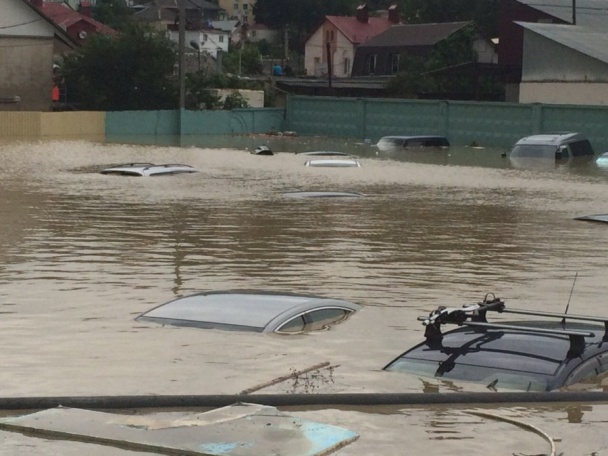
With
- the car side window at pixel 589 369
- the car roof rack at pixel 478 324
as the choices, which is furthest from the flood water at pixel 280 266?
the car roof rack at pixel 478 324

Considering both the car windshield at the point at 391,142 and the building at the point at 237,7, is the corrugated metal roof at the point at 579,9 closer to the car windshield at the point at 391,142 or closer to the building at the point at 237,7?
the car windshield at the point at 391,142

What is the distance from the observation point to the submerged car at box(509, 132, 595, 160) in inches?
1769

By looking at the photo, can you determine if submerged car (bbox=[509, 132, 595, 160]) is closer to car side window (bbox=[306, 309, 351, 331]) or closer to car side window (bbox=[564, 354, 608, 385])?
car side window (bbox=[306, 309, 351, 331])

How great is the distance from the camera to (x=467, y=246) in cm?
2112

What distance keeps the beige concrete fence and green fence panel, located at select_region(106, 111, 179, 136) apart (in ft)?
1.27

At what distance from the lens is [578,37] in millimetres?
60438

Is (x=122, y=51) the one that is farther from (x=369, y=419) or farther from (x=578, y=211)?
(x=369, y=419)

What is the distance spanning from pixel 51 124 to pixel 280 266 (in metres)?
40.1

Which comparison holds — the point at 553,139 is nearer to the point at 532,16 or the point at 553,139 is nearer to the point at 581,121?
the point at 581,121

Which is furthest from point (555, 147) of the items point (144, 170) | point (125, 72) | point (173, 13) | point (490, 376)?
point (173, 13)

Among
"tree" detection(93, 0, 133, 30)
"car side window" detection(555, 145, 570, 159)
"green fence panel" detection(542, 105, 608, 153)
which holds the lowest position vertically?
"car side window" detection(555, 145, 570, 159)

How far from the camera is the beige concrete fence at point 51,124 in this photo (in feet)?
183

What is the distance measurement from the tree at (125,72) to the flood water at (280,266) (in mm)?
22840

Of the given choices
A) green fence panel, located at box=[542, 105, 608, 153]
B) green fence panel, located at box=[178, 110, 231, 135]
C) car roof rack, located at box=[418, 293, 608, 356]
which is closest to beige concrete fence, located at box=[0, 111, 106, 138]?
green fence panel, located at box=[178, 110, 231, 135]
